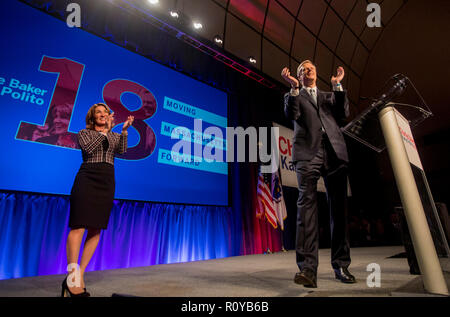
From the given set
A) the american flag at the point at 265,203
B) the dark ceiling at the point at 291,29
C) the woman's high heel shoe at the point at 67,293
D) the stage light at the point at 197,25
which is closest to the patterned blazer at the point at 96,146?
the woman's high heel shoe at the point at 67,293

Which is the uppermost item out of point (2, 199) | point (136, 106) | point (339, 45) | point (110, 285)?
point (339, 45)

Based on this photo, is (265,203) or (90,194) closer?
(90,194)

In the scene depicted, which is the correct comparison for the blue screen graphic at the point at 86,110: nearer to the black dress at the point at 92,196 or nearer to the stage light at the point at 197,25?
the stage light at the point at 197,25

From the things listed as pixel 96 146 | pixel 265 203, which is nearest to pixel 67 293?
pixel 96 146

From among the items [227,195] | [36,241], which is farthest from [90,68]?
[227,195]

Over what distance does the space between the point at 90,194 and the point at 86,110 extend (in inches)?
69.9

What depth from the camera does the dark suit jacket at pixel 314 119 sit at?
1.47 metres

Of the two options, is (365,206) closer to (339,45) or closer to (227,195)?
(339,45)

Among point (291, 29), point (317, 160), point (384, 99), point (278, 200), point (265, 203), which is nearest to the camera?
point (384, 99)

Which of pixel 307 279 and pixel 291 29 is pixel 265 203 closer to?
pixel 307 279

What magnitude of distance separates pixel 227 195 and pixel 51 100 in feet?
8.53

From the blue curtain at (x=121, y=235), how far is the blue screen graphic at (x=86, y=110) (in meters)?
0.14

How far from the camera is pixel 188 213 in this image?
136 inches

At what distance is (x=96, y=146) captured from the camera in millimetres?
1358
